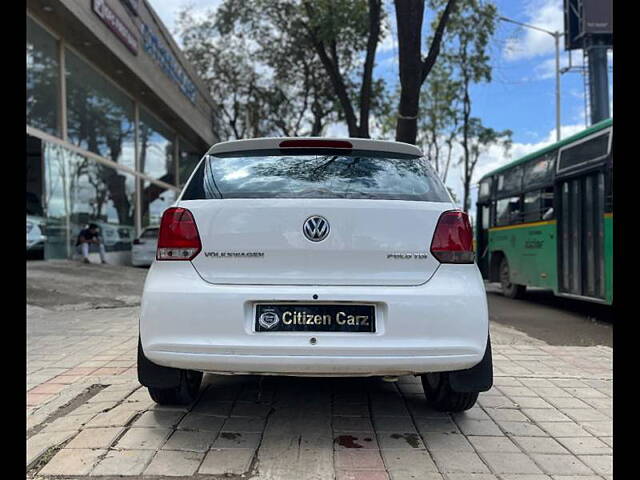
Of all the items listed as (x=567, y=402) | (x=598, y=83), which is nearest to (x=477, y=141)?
(x=598, y=83)

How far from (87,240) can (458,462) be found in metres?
13.7

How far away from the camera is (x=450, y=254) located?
9.52ft

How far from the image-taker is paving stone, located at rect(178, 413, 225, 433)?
3100mm

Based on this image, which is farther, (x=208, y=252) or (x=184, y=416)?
(x=184, y=416)

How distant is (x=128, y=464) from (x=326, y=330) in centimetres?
119

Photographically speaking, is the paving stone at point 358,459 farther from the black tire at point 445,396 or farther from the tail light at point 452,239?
the tail light at point 452,239

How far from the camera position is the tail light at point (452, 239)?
2883 mm

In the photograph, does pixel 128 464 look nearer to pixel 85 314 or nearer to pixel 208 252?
pixel 208 252

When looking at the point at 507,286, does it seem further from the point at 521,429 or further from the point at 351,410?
the point at 351,410

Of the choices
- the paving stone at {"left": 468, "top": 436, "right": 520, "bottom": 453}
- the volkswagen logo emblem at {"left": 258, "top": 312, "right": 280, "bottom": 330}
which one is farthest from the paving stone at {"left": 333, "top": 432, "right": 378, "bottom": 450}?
the volkswagen logo emblem at {"left": 258, "top": 312, "right": 280, "bottom": 330}

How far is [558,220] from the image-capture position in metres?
8.88

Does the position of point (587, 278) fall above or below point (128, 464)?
above

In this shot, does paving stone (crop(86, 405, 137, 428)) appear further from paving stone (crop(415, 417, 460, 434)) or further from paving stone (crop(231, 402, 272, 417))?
paving stone (crop(415, 417, 460, 434))
